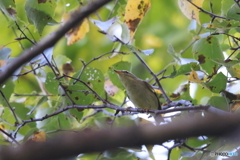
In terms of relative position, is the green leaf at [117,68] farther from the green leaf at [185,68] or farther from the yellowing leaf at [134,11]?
the green leaf at [185,68]

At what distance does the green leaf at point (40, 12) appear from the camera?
1.82 m

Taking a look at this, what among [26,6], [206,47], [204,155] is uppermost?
[26,6]

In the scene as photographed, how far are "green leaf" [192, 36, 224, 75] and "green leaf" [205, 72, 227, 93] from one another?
184mm

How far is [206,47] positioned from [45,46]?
56.9 inches

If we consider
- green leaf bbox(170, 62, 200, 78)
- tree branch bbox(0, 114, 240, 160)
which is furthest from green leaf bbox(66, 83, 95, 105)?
tree branch bbox(0, 114, 240, 160)

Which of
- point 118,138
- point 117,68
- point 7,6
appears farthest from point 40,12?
point 118,138

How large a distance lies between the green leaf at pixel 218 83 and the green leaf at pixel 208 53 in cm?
18

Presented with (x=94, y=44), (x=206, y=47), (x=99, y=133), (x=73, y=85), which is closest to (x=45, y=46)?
(x=99, y=133)

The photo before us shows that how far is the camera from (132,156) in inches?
70.8

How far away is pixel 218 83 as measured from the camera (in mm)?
1751

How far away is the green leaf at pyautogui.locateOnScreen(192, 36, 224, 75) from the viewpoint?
189 centimetres

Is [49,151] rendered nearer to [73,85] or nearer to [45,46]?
[45,46]

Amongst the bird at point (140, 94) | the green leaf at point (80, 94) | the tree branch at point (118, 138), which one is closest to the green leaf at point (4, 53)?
the green leaf at point (80, 94)

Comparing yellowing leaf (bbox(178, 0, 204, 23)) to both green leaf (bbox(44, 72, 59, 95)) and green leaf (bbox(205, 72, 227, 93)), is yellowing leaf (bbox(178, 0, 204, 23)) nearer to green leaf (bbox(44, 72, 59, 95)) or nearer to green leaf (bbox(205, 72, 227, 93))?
green leaf (bbox(205, 72, 227, 93))
